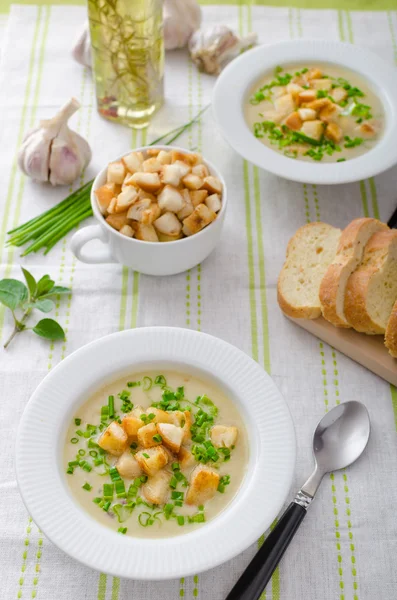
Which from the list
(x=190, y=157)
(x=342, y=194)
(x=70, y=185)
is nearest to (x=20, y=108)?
(x=70, y=185)

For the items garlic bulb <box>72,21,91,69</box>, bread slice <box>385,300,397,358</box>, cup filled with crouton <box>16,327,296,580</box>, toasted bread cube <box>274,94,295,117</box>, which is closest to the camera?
cup filled with crouton <box>16,327,296,580</box>

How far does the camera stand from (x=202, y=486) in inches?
61.5

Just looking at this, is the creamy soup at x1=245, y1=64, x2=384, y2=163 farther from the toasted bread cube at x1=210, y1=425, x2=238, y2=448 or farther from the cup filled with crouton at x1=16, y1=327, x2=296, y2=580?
the toasted bread cube at x1=210, y1=425, x2=238, y2=448

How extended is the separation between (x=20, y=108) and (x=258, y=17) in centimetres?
126

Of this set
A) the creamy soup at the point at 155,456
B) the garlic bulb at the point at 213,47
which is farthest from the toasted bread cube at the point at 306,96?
the creamy soup at the point at 155,456

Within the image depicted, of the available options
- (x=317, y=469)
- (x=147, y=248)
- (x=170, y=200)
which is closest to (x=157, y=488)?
(x=317, y=469)

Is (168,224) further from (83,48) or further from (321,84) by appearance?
(83,48)

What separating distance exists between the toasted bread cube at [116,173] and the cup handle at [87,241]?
16 cm

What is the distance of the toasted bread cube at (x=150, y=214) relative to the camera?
6.76 ft

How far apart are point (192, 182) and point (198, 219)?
0.40 feet

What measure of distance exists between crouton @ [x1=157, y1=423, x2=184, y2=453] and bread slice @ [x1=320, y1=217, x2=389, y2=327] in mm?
656

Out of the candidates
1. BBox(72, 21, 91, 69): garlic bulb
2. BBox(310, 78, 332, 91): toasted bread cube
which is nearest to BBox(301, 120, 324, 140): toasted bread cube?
BBox(310, 78, 332, 91): toasted bread cube

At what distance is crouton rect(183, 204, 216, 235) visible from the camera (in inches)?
82.3

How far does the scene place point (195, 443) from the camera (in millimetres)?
1675
